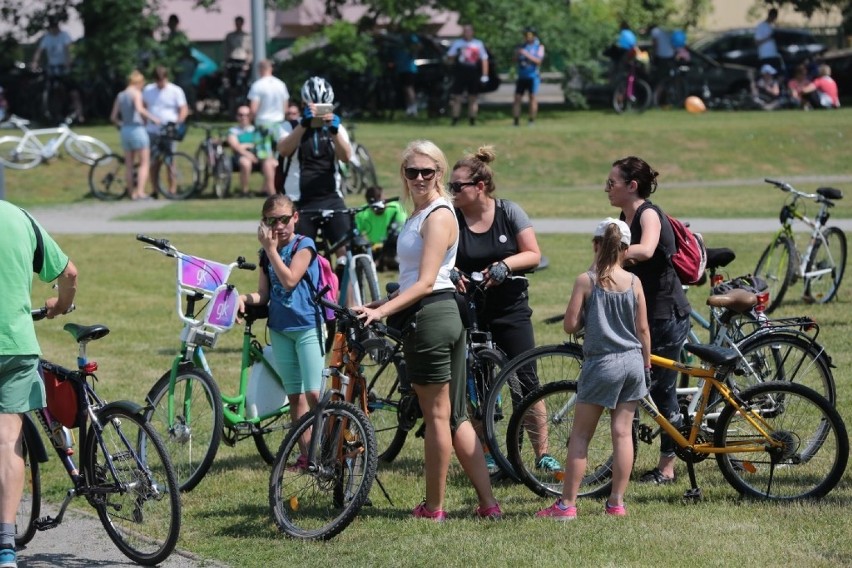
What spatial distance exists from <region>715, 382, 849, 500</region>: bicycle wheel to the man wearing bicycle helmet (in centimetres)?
444

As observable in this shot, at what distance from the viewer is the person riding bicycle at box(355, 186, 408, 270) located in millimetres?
13672

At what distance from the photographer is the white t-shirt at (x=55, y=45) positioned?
29.0 metres

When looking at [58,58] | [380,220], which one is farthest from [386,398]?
[58,58]

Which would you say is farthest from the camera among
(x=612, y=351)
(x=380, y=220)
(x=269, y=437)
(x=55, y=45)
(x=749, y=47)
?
(x=749, y=47)

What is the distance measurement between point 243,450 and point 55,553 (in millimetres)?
2032

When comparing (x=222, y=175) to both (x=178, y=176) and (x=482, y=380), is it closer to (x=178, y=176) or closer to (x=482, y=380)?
(x=178, y=176)

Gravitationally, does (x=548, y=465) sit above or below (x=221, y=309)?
below

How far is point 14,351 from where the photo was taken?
5.77 metres

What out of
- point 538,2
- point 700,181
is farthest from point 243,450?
point 538,2

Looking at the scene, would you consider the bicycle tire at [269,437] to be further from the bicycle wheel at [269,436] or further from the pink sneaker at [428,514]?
the pink sneaker at [428,514]

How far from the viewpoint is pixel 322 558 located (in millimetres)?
6133

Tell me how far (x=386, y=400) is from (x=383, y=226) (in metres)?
6.78

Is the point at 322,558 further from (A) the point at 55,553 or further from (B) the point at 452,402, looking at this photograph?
(A) the point at 55,553

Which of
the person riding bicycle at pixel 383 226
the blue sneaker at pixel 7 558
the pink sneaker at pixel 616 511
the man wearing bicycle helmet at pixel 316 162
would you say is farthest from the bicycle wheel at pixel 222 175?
the blue sneaker at pixel 7 558
